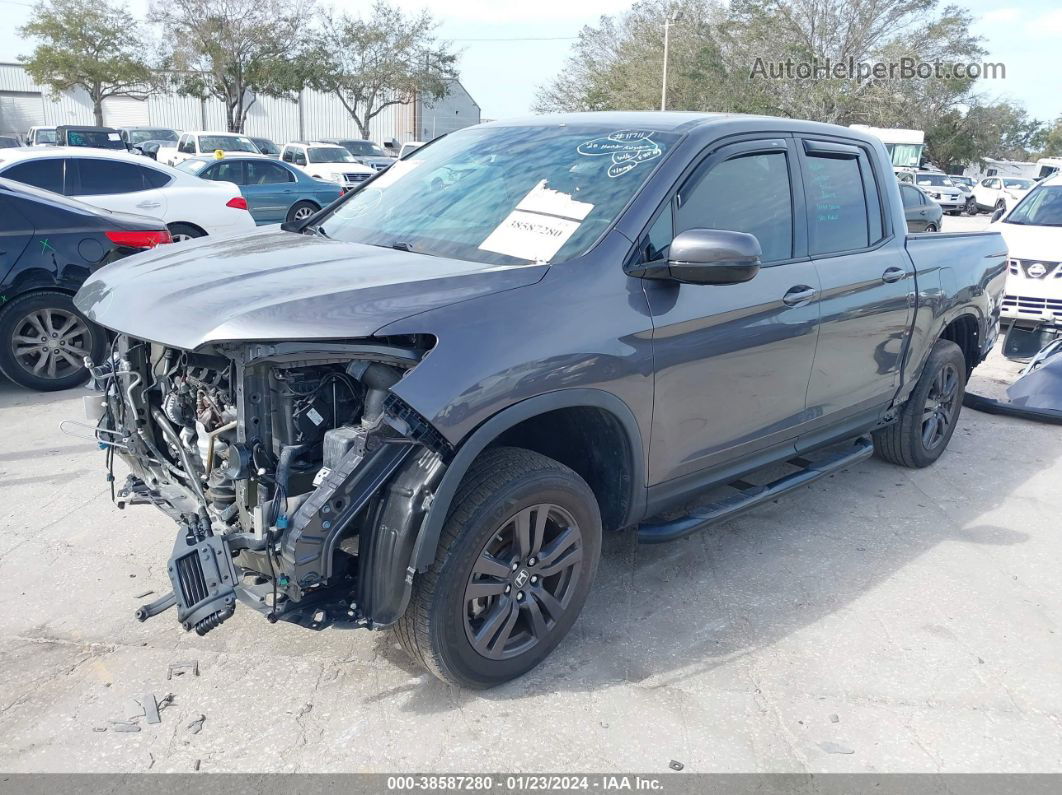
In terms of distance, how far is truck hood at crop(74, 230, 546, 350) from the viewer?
2.53m

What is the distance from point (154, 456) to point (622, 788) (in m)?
2.09

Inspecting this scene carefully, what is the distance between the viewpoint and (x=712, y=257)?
2967mm

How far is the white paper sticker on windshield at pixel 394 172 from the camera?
4.15 metres

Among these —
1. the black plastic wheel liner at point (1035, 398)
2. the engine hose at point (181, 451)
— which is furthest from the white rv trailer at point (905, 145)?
the engine hose at point (181, 451)

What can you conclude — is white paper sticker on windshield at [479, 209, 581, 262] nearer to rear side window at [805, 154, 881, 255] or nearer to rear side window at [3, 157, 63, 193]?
rear side window at [805, 154, 881, 255]

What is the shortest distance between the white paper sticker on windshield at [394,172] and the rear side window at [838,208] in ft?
6.16

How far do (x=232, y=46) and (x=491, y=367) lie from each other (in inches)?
1578

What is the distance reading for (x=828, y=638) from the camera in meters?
3.51

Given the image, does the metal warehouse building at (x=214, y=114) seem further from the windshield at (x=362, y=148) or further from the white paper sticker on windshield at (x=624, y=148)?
the white paper sticker on windshield at (x=624, y=148)

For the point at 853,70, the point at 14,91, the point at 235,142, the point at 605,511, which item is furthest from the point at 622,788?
the point at 14,91

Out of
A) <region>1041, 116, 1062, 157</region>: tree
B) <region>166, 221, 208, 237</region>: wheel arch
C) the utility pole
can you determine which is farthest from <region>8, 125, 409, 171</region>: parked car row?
<region>1041, 116, 1062, 157</region>: tree

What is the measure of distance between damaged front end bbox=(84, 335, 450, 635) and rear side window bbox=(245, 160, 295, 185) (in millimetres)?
13249

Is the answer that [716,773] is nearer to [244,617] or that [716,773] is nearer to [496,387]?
[496,387]

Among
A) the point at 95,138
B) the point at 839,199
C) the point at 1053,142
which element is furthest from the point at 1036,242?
the point at 1053,142
